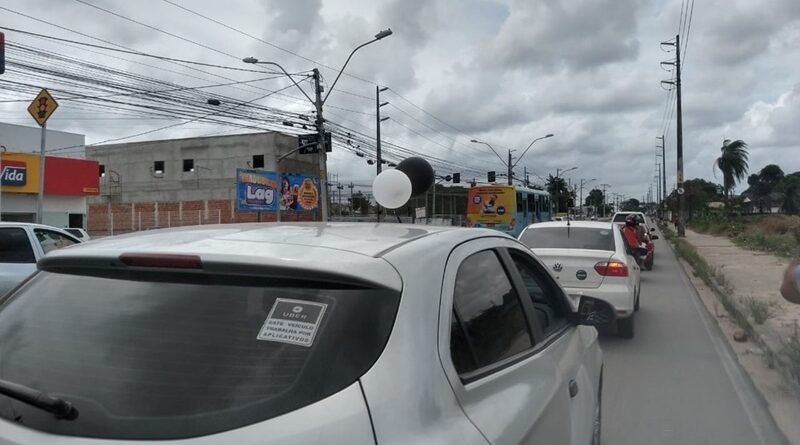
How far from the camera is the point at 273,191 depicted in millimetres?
38844

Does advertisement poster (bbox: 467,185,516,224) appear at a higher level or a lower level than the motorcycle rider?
higher

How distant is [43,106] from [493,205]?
71.2ft

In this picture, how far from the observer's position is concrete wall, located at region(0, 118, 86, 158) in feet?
90.1

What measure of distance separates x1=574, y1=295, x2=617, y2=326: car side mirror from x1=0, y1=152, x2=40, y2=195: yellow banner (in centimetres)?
2516

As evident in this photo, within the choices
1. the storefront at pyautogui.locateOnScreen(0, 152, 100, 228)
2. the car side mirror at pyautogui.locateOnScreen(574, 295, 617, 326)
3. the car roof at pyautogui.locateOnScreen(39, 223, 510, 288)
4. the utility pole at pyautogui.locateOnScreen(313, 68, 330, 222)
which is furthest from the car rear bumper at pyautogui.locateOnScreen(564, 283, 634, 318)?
the storefront at pyautogui.locateOnScreen(0, 152, 100, 228)

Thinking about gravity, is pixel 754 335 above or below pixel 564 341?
below

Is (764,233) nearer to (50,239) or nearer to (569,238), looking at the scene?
(569,238)

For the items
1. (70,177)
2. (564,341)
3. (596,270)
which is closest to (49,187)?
(70,177)

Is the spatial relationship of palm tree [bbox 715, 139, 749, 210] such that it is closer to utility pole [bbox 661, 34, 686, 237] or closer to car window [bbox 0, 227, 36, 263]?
utility pole [bbox 661, 34, 686, 237]

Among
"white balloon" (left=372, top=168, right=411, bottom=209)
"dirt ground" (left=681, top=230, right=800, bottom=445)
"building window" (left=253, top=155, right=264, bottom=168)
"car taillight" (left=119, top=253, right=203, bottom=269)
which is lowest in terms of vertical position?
"dirt ground" (left=681, top=230, right=800, bottom=445)

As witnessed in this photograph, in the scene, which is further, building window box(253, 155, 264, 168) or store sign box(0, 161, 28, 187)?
building window box(253, 155, 264, 168)

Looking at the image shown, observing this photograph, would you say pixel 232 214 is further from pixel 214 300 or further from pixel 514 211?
pixel 214 300

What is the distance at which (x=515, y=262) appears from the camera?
3.08 meters

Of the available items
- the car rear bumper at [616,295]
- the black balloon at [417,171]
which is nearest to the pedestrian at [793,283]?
the black balloon at [417,171]
